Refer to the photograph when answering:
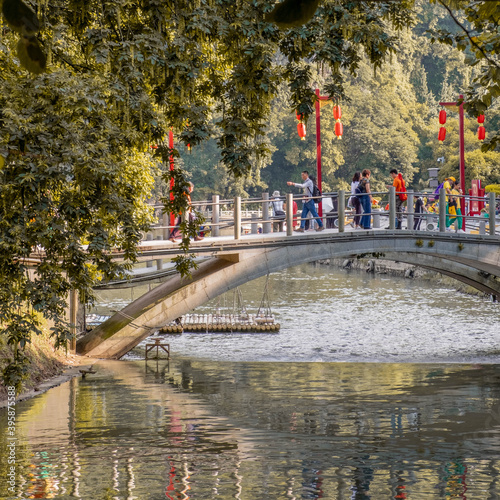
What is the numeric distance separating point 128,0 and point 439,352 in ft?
46.0

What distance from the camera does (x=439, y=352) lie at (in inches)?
790

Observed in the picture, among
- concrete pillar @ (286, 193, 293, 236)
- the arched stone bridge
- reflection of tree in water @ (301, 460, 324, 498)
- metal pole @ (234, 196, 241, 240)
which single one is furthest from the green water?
concrete pillar @ (286, 193, 293, 236)

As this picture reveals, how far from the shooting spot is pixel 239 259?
18.6 meters

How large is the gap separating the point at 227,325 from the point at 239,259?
4695 millimetres

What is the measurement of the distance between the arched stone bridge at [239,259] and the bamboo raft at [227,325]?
3.90m

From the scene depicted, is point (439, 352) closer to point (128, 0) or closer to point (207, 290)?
point (207, 290)

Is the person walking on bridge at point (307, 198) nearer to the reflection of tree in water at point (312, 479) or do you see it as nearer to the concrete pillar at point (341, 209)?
the concrete pillar at point (341, 209)

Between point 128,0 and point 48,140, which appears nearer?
point 48,140

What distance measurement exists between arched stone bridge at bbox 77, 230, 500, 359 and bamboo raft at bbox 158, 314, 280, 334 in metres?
3.90

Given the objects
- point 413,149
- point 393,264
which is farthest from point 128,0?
point 413,149

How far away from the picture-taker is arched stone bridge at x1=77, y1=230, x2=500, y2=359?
18.0 m

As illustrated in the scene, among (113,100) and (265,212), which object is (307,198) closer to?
(265,212)

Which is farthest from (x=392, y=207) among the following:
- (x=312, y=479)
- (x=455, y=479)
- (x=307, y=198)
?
(x=312, y=479)

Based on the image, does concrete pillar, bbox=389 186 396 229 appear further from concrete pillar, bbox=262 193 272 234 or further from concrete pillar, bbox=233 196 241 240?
concrete pillar, bbox=233 196 241 240
